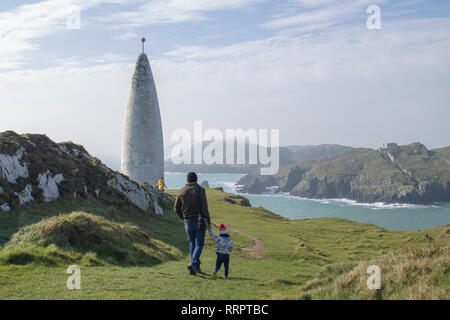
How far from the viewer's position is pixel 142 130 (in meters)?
46.0

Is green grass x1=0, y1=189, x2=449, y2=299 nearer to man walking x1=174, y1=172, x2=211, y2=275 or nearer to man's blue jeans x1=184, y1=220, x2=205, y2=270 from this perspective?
man's blue jeans x1=184, y1=220, x2=205, y2=270

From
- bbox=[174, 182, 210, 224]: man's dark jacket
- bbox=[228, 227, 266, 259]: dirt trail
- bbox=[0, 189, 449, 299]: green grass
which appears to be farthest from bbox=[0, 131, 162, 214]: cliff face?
bbox=[174, 182, 210, 224]: man's dark jacket

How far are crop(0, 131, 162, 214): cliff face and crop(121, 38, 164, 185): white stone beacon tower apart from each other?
51.5 ft

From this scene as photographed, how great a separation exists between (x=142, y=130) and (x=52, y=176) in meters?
24.4

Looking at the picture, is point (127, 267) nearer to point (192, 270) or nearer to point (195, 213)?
point (192, 270)

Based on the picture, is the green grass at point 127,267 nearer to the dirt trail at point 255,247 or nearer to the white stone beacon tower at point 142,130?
the dirt trail at point 255,247

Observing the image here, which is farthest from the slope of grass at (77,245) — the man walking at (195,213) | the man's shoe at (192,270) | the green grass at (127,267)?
the man walking at (195,213)

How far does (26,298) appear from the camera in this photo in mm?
8516

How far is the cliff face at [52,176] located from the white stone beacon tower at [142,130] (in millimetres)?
15699

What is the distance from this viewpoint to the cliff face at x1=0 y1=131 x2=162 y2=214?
1930 centimetres
